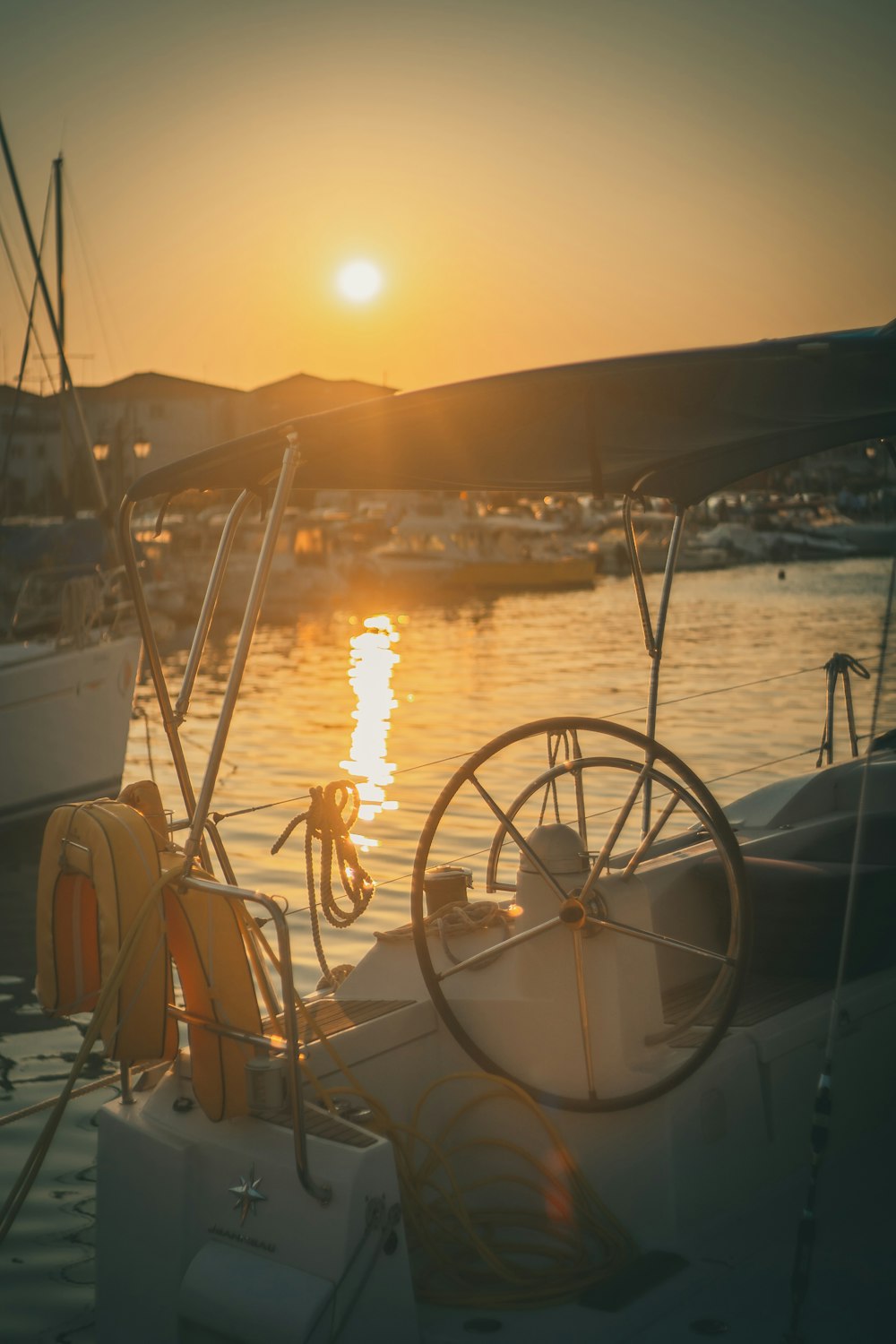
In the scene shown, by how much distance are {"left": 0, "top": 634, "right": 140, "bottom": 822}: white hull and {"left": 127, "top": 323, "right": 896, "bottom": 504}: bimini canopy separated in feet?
30.7

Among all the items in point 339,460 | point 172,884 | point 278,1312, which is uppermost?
point 339,460

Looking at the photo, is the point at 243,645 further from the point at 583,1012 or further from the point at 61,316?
the point at 61,316

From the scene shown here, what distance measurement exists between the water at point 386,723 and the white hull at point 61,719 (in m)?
0.47

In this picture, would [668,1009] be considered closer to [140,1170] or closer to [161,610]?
[140,1170]

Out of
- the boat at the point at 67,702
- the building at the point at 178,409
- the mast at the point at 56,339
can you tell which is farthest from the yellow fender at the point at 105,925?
the building at the point at 178,409

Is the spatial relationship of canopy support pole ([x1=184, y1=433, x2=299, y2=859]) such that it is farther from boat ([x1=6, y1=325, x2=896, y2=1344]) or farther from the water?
the water

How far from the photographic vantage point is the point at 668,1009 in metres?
4.21

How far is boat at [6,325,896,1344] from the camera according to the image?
314cm

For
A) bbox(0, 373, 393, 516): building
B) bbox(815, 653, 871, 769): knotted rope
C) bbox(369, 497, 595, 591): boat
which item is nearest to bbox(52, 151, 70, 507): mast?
bbox(815, 653, 871, 769): knotted rope

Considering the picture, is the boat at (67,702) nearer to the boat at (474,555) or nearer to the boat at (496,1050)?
the boat at (496,1050)

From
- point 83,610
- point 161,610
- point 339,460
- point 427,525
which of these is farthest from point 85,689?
point 427,525

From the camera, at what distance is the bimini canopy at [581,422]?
11.3 ft

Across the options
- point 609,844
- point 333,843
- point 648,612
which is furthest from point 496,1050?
point 648,612

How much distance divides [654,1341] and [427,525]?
58.3 metres
